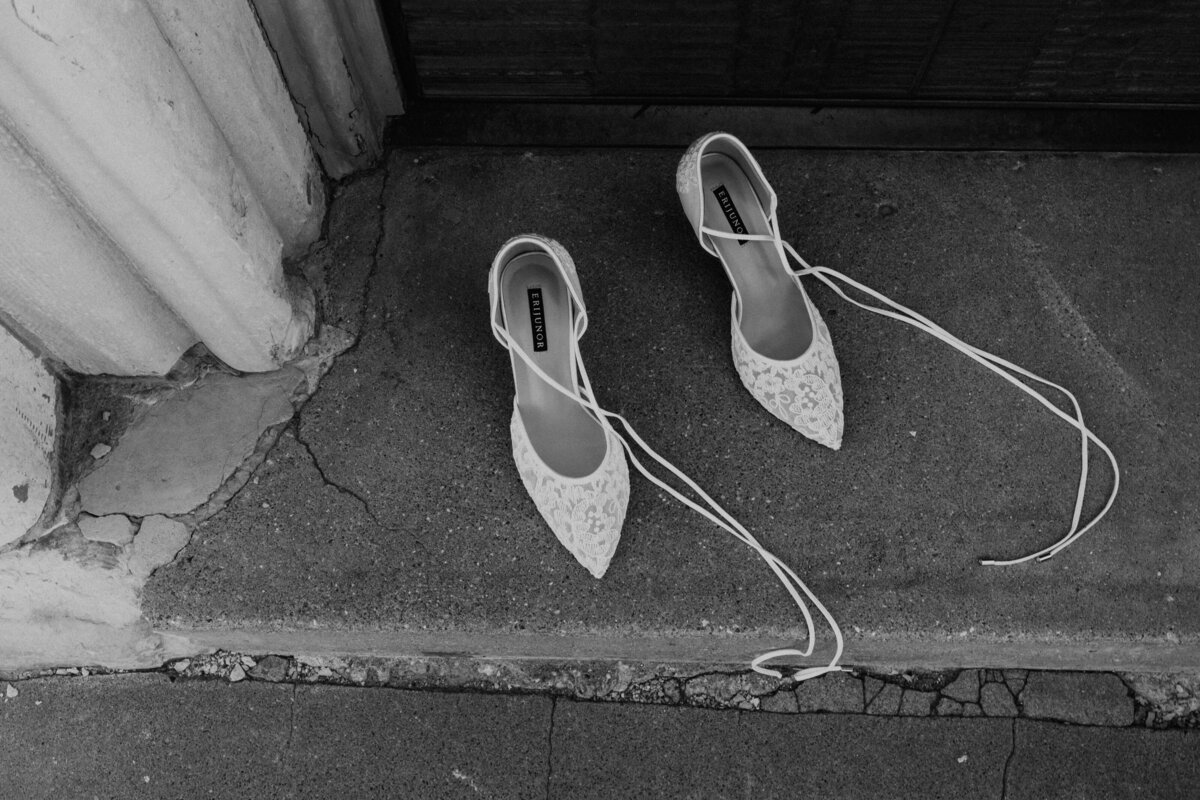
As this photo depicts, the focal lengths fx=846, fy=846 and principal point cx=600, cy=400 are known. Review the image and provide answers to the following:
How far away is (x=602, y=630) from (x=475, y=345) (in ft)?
2.27

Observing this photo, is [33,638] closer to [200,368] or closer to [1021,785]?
[200,368]

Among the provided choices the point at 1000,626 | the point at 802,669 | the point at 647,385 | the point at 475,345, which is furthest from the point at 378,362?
the point at 1000,626

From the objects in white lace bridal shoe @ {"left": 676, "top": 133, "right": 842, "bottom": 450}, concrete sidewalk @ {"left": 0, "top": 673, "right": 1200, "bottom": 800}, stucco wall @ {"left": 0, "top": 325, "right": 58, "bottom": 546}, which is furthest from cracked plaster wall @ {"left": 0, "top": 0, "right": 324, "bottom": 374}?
white lace bridal shoe @ {"left": 676, "top": 133, "right": 842, "bottom": 450}

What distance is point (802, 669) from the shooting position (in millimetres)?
1826

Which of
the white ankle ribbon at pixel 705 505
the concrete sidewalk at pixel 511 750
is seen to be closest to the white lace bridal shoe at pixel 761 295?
the white ankle ribbon at pixel 705 505

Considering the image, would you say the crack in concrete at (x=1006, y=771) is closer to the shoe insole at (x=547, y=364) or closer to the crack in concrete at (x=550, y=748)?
the crack in concrete at (x=550, y=748)

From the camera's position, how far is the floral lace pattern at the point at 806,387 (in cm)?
175

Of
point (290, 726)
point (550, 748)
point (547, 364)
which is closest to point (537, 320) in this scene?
point (547, 364)

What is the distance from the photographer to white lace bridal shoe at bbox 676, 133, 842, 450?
1.76 m

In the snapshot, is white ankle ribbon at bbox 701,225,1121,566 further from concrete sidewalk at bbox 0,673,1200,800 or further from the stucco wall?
the stucco wall

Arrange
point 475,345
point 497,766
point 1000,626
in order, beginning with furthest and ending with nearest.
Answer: point 475,345 → point 497,766 → point 1000,626

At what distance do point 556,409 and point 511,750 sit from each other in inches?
29.1

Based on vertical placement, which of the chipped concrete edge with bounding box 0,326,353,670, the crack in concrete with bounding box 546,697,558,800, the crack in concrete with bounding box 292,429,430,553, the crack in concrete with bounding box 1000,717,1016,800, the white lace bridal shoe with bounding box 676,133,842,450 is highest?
the white lace bridal shoe with bounding box 676,133,842,450

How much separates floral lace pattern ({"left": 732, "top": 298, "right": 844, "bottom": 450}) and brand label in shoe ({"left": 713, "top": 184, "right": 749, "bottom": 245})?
0.25 meters
